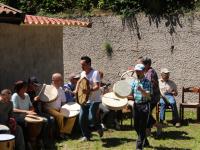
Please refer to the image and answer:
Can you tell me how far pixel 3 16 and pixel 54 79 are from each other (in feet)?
8.40

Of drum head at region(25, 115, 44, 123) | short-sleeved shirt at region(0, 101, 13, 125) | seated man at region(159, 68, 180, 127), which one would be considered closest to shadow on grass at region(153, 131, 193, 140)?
seated man at region(159, 68, 180, 127)

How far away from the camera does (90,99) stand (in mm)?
9789

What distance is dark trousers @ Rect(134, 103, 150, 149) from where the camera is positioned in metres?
8.89

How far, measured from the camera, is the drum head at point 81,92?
9617 millimetres

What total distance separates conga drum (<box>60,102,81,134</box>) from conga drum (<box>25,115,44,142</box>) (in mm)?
1349

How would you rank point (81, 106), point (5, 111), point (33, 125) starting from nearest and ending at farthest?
point (5, 111) → point (33, 125) → point (81, 106)

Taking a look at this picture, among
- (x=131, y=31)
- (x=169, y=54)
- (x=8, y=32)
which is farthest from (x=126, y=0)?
(x=8, y=32)

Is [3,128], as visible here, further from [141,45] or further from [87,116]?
[141,45]

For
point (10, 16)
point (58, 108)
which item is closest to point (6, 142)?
point (10, 16)

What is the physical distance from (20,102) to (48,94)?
3.43 ft

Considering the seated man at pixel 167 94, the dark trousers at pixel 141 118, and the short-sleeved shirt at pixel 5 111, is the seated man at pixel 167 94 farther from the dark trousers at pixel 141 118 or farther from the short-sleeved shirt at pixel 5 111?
the short-sleeved shirt at pixel 5 111

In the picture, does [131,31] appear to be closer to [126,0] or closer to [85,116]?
[126,0]

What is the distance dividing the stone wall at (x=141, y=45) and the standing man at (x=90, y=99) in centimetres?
465

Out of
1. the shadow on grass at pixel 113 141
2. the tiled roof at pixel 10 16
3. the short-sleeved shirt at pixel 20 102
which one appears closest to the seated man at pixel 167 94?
the shadow on grass at pixel 113 141
